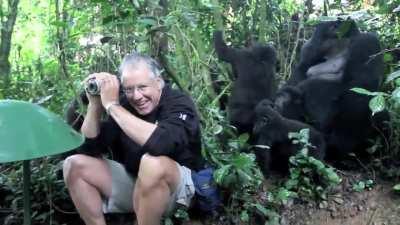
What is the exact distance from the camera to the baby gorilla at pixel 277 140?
4828 millimetres

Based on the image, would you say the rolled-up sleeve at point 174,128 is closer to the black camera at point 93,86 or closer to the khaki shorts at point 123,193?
the khaki shorts at point 123,193

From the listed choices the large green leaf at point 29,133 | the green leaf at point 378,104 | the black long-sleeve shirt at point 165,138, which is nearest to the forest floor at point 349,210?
the black long-sleeve shirt at point 165,138

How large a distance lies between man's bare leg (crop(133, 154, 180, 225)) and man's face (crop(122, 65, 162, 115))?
0.39m

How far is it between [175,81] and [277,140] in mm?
1067

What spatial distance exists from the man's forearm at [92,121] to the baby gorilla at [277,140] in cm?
162

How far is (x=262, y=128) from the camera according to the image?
5008mm

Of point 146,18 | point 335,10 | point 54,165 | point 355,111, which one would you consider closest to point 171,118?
point 146,18

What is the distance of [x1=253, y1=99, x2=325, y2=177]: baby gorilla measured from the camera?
15.8ft

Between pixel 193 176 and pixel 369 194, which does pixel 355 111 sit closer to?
pixel 369 194

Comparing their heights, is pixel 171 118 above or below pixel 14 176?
above

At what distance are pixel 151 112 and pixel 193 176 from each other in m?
0.54

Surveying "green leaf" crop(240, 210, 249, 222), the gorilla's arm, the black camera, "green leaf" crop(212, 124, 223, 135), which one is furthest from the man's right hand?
the gorilla's arm

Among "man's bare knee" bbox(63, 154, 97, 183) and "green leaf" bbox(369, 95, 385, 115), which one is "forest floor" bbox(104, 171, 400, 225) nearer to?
"man's bare knee" bbox(63, 154, 97, 183)

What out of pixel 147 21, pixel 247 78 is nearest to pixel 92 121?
pixel 147 21
